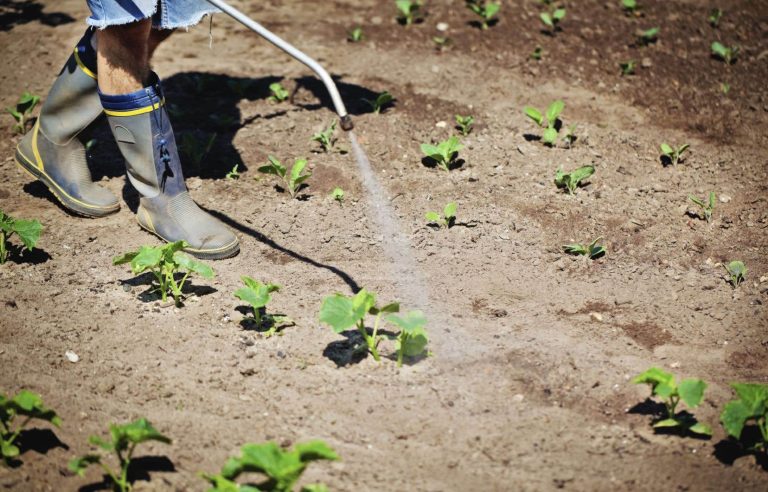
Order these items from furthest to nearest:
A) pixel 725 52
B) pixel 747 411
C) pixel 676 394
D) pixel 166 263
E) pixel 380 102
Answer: pixel 725 52, pixel 380 102, pixel 166 263, pixel 676 394, pixel 747 411

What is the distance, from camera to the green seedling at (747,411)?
237 cm

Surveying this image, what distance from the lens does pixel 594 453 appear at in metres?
2.52

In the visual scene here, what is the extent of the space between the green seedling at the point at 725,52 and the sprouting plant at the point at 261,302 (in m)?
3.88

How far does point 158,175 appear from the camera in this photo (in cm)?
349

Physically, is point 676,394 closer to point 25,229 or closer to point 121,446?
point 121,446

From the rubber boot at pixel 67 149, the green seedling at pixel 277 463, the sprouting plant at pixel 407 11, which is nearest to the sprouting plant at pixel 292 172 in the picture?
the rubber boot at pixel 67 149

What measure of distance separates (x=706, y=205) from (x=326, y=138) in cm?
207

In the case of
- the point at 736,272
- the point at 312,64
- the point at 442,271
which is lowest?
the point at 442,271

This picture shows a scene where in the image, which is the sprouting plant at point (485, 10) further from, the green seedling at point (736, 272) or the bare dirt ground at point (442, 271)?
the green seedling at point (736, 272)

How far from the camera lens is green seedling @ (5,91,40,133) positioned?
429 cm

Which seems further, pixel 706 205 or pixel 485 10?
pixel 485 10

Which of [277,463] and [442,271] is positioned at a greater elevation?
[277,463]

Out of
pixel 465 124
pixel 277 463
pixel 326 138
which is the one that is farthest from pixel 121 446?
pixel 465 124

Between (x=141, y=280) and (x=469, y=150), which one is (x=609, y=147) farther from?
(x=141, y=280)
